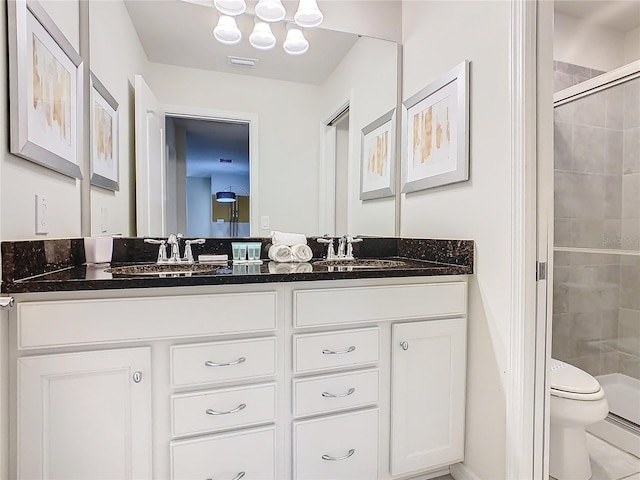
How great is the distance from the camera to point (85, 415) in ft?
3.24

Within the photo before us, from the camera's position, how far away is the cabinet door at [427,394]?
4.34ft

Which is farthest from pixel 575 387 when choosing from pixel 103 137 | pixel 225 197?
pixel 103 137

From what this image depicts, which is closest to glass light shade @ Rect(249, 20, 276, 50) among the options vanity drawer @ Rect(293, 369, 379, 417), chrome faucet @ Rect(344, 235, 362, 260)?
chrome faucet @ Rect(344, 235, 362, 260)

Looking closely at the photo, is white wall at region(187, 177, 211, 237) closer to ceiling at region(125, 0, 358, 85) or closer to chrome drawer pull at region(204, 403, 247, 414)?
ceiling at region(125, 0, 358, 85)

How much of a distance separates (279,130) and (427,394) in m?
1.38

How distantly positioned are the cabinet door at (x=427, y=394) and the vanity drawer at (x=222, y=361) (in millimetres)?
483

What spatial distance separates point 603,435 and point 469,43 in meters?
2.01

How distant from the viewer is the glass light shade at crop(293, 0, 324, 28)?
5.67ft

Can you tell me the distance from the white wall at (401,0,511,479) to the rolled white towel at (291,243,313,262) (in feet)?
2.04

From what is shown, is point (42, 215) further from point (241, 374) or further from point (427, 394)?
point (427, 394)

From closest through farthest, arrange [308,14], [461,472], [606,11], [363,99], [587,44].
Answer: [461,472]
[308,14]
[363,99]
[606,11]
[587,44]

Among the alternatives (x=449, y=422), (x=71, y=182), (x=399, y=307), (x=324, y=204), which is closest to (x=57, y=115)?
(x=71, y=182)

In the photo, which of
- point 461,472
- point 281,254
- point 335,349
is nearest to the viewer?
point 335,349

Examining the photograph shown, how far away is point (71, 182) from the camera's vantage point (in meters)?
1.33
